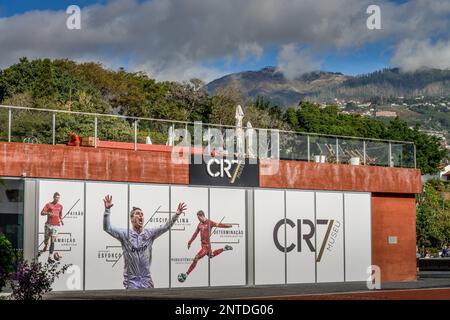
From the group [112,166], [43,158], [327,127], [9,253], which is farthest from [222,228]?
[327,127]

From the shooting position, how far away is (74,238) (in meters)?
33.0

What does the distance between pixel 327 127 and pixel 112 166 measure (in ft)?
275

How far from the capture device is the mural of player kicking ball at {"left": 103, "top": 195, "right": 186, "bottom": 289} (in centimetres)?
3412

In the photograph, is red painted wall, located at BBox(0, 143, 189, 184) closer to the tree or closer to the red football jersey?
the red football jersey

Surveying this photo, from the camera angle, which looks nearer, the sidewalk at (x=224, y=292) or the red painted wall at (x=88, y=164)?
the sidewalk at (x=224, y=292)

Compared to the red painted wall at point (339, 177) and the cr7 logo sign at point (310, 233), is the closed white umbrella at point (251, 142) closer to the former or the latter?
the red painted wall at point (339, 177)

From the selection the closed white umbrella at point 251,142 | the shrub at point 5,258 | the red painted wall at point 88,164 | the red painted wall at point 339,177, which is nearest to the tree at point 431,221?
the red painted wall at point 339,177

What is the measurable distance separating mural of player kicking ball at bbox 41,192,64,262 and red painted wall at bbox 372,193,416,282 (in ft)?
50.9

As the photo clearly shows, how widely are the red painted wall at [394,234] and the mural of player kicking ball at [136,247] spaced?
11.6 meters

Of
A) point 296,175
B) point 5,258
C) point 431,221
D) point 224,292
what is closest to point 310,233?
point 296,175

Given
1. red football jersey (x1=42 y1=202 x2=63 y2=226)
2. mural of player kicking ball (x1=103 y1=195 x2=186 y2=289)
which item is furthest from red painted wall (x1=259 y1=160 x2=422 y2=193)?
red football jersey (x1=42 y1=202 x2=63 y2=226)

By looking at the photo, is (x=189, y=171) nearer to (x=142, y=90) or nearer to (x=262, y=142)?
(x=262, y=142)

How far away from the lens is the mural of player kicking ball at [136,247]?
112ft

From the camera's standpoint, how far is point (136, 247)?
114 ft
